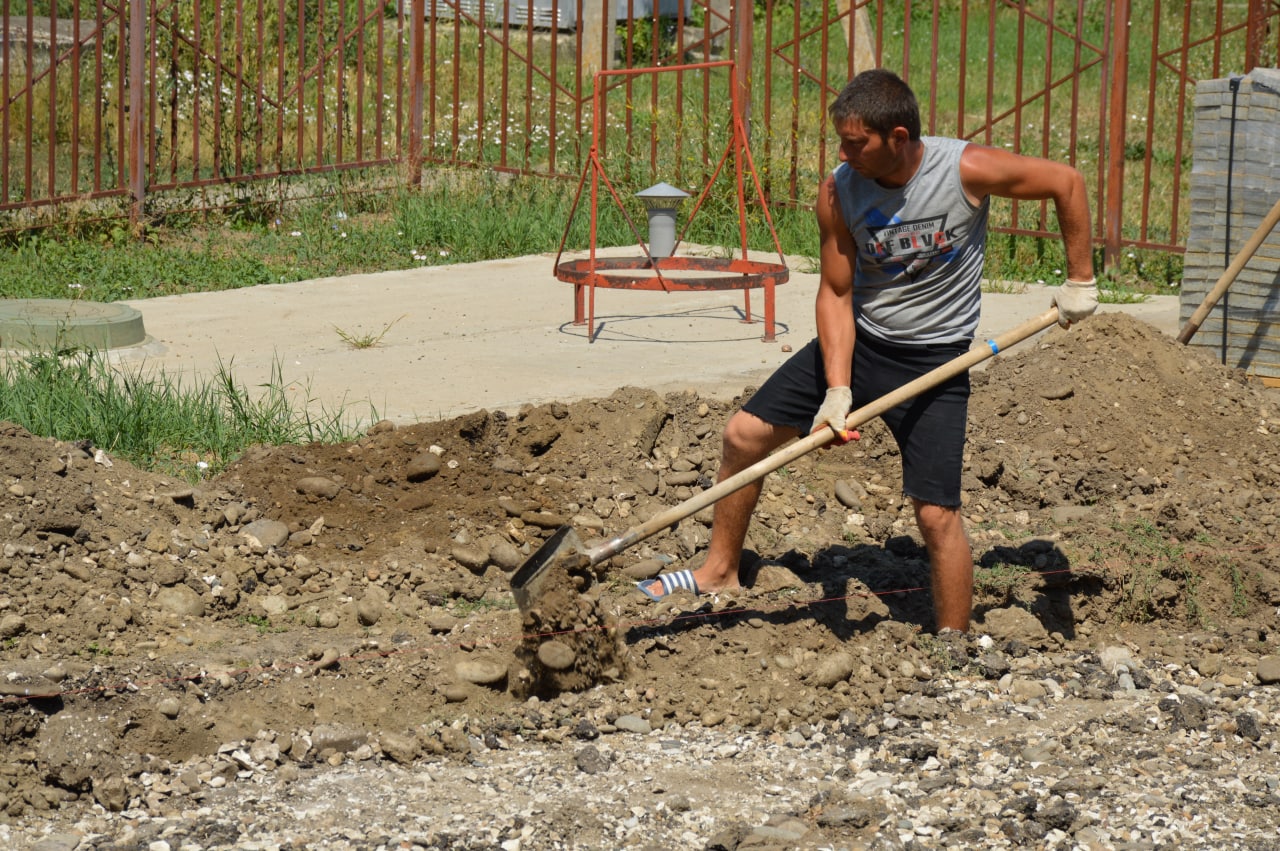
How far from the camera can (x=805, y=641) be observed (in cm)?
446

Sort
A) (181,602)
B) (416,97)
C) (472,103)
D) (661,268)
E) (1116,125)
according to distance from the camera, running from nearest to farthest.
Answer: (181,602), (661,268), (1116,125), (416,97), (472,103)

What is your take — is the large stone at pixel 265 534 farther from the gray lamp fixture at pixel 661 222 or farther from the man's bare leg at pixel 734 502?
the gray lamp fixture at pixel 661 222

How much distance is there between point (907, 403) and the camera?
4340 millimetres

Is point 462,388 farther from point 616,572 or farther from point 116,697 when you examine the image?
point 116,697

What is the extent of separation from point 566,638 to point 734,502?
2.23ft

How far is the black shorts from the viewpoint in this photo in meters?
4.29

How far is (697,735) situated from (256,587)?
1.41 m

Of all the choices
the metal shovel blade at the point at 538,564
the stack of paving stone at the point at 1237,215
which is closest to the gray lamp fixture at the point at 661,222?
the stack of paving stone at the point at 1237,215

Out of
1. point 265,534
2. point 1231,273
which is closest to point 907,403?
point 265,534

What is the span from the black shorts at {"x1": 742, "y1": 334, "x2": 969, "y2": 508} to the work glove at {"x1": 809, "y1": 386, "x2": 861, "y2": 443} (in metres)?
0.13

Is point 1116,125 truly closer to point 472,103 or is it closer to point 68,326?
point 68,326

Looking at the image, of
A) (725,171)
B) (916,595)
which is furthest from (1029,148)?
(916,595)

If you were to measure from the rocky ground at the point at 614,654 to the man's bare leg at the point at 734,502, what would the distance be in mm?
98

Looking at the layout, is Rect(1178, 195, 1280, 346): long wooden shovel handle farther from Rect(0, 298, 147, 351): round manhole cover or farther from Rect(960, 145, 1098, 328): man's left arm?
Rect(0, 298, 147, 351): round manhole cover
